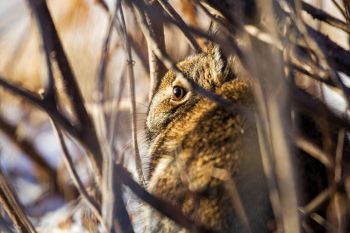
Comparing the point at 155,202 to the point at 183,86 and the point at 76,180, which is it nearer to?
the point at 76,180

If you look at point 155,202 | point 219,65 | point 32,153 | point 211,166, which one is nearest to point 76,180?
point 155,202

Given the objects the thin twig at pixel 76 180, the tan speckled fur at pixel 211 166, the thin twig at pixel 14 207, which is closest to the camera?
the thin twig at pixel 76 180

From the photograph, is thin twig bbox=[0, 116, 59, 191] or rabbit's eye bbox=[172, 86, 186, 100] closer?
rabbit's eye bbox=[172, 86, 186, 100]

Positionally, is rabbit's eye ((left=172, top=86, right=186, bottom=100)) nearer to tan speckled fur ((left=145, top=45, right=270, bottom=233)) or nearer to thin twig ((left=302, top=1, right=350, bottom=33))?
tan speckled fur ((left=145, top=45, right=270, bottom=233))

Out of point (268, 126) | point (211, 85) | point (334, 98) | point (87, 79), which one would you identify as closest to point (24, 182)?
point (87, 79)

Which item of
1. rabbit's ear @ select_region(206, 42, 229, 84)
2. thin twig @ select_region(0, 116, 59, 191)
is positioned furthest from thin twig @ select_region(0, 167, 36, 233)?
thin twig @ select_region(0, 116, 59, 191)

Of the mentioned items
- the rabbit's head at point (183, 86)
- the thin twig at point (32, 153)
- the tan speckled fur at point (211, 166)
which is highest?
the thin twig at point (32, 153)

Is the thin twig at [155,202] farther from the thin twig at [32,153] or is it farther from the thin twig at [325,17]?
the thin twig at [32,153]

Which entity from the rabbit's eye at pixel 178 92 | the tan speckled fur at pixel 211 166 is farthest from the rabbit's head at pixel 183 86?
the tan speckled fur at pixel 211 166

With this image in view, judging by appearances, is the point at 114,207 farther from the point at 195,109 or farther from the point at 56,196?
the point at 56,196
